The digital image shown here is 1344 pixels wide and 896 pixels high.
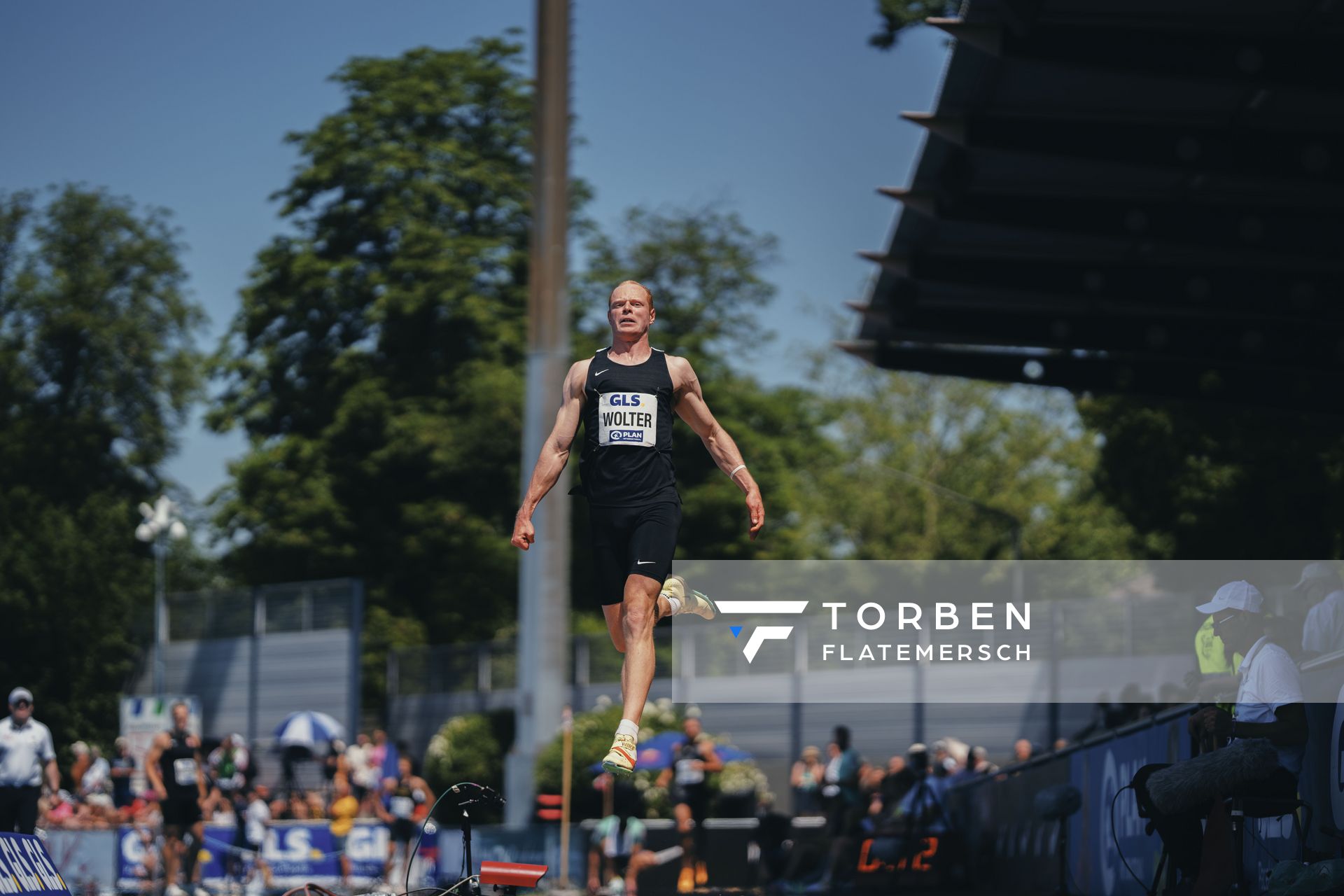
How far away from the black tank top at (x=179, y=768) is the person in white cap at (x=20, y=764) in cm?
339

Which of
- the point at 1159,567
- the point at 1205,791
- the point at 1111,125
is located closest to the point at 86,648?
the point at 1159,567

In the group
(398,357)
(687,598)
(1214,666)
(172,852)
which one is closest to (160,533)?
(398,357)

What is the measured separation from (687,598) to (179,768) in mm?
12884

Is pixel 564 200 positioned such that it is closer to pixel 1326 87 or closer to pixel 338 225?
pixel 1326 87

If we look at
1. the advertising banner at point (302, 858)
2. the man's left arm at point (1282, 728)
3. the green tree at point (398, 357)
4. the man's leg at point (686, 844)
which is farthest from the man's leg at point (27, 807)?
the green tree at point (398, 357)

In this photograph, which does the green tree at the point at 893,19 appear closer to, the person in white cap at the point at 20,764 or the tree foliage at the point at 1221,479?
the tree foliage at the point at 1221,479

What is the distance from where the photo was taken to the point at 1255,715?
9711 mm

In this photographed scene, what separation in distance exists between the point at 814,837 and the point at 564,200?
11.5 metres

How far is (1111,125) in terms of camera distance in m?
18.9

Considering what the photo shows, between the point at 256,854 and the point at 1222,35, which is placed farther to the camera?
the point at 256,854

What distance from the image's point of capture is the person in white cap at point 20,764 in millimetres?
17625

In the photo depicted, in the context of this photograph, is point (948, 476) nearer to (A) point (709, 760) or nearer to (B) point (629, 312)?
(A) point (709, 760)

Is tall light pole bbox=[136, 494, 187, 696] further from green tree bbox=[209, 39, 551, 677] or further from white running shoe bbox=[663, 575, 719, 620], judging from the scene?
white running shoe bbox=[663, 575, 719, 620]

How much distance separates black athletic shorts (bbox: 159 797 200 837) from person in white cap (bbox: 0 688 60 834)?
11.9ft
